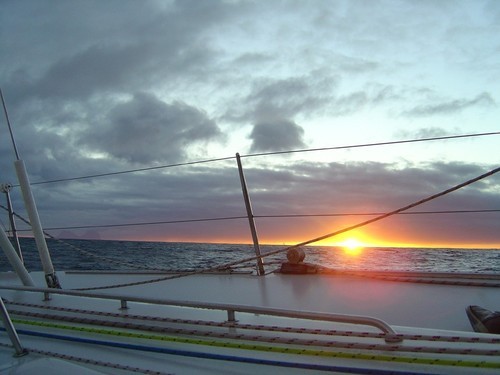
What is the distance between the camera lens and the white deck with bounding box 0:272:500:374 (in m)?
1.58

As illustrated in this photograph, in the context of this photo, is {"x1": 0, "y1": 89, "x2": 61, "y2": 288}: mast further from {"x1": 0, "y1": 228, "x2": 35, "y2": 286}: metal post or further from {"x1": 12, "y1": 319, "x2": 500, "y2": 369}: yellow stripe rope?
{"x1": 12, "y1": 319, "x2": 500, "y2": 369}: yellow stripe rope

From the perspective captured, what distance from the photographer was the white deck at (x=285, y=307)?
1582 mm

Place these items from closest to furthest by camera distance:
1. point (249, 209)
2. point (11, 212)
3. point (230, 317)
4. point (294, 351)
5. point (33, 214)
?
point (294, 351)
point (230, 317)
point (33, 214)
point (249, 209)
point (11, 212)

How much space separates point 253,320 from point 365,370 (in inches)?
30.6

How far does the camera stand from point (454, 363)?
1.43 m

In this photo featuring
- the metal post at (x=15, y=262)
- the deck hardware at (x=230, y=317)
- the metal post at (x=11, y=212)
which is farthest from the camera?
the metal post at (x=11, y=212)

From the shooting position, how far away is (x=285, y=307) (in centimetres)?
289

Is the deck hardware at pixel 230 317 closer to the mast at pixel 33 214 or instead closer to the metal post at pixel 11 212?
the mast at pixel 33 214

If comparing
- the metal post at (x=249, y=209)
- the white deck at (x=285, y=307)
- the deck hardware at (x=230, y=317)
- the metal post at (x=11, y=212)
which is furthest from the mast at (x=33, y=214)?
the deck hardware at (x=230, y=317)

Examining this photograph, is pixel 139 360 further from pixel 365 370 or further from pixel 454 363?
pixel 454 363

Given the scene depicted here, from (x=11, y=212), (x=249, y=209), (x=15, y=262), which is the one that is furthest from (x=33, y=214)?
(x=249, y=209)

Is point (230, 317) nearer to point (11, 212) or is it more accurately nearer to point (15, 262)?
point (15, 262)

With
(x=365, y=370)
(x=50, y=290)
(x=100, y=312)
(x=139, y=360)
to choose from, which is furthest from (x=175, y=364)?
(x=50, y=290)

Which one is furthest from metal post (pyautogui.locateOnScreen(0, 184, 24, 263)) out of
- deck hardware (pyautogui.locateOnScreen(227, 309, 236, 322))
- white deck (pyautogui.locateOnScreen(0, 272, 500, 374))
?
deck hardware (pyautogui.locateOnScreen(227, 309, 236, 322))
